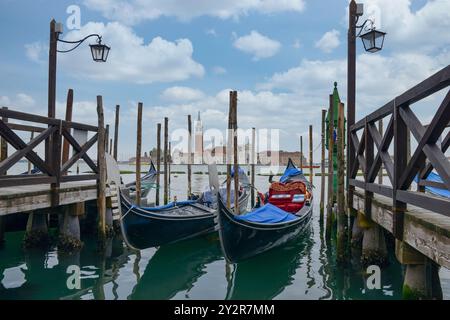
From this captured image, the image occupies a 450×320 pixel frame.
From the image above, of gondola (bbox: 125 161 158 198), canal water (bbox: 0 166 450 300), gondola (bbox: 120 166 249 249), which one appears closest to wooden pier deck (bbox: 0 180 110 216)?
gondola (bbox: 120 166 249 249)

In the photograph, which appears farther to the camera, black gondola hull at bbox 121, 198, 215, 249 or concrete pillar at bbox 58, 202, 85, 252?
concrete pillar at bbox 58, 202, 85, 252

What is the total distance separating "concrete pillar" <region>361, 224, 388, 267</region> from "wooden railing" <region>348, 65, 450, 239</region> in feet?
3.40

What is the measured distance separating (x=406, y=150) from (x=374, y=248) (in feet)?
10.6

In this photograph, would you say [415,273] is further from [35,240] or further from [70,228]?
[35,240]

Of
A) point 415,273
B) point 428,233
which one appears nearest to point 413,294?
point 415,273

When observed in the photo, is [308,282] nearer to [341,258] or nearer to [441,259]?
[341,258]

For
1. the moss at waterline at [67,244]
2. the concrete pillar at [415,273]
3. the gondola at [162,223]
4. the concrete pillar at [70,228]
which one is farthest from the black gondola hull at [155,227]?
the concrete pillar at [415,273]

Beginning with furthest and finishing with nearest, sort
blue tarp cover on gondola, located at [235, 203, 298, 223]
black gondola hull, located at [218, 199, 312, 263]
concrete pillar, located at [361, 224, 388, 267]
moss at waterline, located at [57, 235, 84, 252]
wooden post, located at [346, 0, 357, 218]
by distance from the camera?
moss at waterline, located at [57, 235, 84, 252]
blue tarp cover on gondola, located at [235, 203, 298, 223]
wooden post, located at [346, 0, 357, 218]
concrete pillar, located at [361, 224, 388, 267]
black gondola hull, located at [218, 199, 312, 263]

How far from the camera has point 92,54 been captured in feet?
24.6

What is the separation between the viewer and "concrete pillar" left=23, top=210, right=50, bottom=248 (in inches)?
326

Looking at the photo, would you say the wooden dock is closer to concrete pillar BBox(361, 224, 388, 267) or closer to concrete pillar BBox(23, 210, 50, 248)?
concrete pillar BBox(361, 224, 388, 267)

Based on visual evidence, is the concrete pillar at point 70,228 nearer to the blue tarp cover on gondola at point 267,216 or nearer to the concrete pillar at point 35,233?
the concrete pillar at point 35,233

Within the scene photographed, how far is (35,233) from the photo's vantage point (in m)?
8.34

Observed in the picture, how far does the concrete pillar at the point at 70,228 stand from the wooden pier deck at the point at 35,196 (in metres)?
0.29
